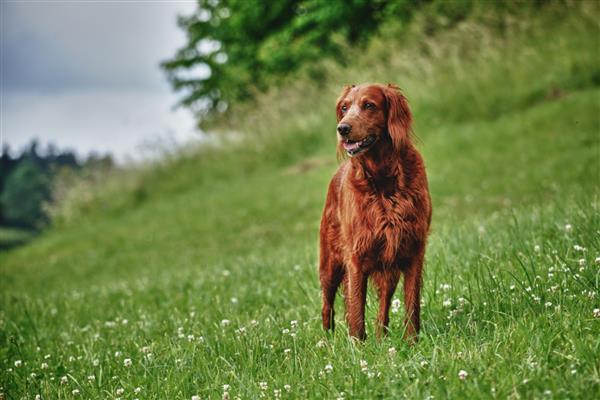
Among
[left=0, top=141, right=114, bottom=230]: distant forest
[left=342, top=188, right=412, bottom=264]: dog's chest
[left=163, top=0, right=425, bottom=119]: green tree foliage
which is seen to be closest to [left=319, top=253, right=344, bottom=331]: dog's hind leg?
[left=342, top=188, right=412, bottom=264]: dog's chest

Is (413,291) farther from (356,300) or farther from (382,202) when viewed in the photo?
(382,202)

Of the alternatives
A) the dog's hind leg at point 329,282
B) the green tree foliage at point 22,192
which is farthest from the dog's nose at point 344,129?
the green tree foliage at point 22,192

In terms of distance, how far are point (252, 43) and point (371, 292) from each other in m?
19.7

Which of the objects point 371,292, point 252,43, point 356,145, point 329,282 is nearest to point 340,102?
point 356,145

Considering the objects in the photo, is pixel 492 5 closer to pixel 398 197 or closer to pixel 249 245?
pixel 249 245

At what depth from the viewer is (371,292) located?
4.01 metres

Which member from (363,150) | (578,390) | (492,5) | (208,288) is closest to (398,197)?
(363,150)

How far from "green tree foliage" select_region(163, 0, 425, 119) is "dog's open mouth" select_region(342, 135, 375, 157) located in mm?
6734

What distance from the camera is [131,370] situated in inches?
142

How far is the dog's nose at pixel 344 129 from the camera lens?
121 inches

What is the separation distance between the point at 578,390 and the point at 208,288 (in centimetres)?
430

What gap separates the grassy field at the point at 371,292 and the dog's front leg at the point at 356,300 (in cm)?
11

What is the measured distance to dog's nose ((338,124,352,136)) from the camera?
3.07 metres

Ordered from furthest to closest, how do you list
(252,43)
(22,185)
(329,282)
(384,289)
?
(22,185) < (252,43) < (329,282) < (384,289)
